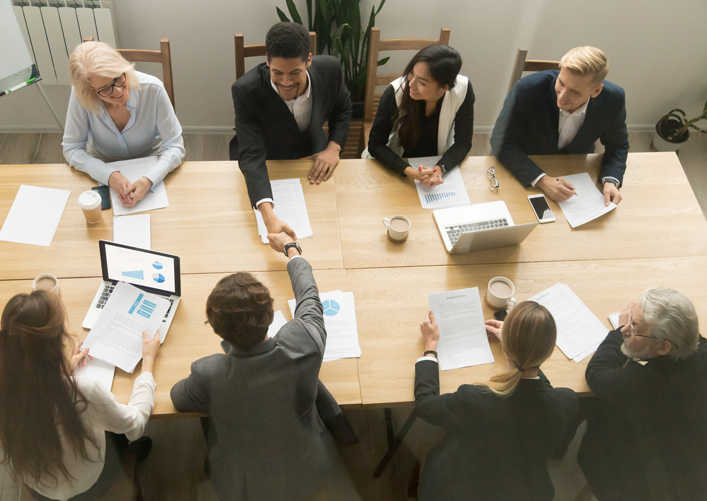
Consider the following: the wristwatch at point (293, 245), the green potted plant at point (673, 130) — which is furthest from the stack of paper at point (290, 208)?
the green potted plant at point (673, 130)

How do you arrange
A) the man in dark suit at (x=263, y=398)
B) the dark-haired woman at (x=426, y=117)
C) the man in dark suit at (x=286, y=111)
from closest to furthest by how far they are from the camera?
the man in dark suit at (x=263, y=398) < the man in dark suit at (x=286, y=111) < the dark-haired woman at (x=426, y=117)

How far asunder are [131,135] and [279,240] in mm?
892

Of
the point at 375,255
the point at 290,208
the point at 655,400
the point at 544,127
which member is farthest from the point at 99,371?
the point at 544,127

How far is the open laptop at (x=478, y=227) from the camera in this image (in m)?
1.87

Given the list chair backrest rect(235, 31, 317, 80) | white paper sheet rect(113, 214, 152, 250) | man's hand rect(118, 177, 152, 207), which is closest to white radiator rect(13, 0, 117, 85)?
chair backrest rect(235, 31, 317, 80)

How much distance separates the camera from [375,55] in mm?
2545

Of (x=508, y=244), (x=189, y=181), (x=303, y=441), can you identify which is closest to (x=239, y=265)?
(x=189, y=181)

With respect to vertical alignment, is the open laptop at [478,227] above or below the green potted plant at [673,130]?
above

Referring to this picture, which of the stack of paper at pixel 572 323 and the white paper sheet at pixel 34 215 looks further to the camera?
the white paper sheet at pixel 34 215

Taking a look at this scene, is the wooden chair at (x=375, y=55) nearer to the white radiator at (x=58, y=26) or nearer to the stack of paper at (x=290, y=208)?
the stack of paper at (x=290, y=208)

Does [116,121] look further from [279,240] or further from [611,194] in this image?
[611,194]

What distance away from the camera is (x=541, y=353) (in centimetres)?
140

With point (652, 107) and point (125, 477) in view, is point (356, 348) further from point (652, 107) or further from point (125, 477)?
point (652, 107)

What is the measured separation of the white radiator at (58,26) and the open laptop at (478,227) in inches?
80.9
